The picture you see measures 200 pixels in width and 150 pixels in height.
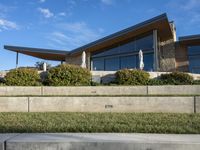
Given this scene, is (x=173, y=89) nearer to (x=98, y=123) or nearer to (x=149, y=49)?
(x=98, y=123)

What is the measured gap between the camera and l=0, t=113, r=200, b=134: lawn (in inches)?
307

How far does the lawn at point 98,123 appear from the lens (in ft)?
25.6

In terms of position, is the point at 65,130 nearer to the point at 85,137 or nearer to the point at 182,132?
the point at 85,137

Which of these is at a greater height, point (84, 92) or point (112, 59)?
point (112, 59)

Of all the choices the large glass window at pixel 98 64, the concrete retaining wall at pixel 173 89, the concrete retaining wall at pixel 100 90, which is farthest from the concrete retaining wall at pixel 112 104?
the large glass window at pixel 98 64

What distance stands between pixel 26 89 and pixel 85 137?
30.0 feet

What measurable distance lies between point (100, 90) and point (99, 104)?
3.56 meters

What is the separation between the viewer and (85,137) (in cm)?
677

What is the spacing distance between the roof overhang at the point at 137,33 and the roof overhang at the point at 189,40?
45.5 inches

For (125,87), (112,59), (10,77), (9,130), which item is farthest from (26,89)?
(112,59)

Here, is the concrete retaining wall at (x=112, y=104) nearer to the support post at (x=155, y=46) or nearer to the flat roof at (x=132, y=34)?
the flat roof at (x=132, y=34)

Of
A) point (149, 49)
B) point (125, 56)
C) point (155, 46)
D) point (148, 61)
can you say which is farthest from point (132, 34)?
point (148, 61)

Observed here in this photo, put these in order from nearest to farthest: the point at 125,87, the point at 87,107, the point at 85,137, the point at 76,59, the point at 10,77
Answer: the point at 85,137, the point at 87,107, the point at 125,87, the point at 10,77, the point at 76,59

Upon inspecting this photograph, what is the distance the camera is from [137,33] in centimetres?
2744
